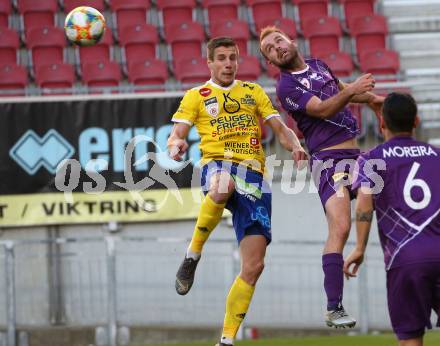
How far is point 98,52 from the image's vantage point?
16.9 meters

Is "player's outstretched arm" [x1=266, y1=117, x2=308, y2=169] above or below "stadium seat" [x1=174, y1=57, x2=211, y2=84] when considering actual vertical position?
below

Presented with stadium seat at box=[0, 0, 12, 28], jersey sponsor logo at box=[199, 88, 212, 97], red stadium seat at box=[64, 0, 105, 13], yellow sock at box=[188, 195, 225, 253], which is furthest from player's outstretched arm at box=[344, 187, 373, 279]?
stadium seat at box=[0, 0, 12, 28]

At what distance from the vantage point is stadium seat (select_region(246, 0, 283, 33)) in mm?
17500

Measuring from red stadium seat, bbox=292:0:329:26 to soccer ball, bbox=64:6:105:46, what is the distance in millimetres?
7210

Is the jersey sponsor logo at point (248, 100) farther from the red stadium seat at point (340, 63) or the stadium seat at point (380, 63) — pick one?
the stadium seat at point (380, 63)

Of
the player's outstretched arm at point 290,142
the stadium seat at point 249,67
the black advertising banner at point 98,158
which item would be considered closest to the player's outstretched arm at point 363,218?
the player's outstretched arm at point 290,142

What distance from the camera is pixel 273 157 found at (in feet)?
45.6

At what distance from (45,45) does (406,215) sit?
1110cm

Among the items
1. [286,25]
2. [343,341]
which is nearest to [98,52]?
[286,25]

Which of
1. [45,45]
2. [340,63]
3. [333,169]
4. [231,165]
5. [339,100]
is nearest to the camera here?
[339,100]

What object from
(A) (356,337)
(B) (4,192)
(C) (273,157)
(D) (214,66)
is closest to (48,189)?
(B) (4,192)

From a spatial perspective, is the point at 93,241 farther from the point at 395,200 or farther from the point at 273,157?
the point at 395,200

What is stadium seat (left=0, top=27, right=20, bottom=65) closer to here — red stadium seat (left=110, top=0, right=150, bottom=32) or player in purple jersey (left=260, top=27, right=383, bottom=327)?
red stadium seat (left=110, top=0, right=150, bottom=32)

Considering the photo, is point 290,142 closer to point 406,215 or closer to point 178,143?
point 178,143
